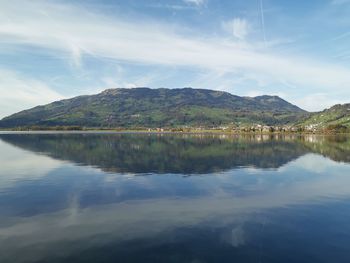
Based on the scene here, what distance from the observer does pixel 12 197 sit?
133 ft

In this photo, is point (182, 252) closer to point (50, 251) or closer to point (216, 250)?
point (216, 250)

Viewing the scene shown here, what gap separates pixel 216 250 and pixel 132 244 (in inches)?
250

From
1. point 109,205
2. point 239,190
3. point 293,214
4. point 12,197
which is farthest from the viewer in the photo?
point 239,190

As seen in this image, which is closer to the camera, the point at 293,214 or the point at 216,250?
the point at 216,250

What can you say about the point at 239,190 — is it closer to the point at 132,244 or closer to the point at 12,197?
the point at 132,244

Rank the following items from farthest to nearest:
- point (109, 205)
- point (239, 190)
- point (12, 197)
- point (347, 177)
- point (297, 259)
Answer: point (347, 177) → point (239, 190) → point (12, 197) → point (109, 205) → point (297, 259)

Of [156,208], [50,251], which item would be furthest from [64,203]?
[50,251]

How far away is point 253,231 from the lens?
28.6 metres

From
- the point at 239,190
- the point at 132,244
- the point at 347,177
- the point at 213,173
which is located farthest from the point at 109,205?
the point at 347,177

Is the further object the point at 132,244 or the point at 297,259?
the point at 132,244

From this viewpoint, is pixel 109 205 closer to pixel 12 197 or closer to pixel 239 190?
pixel 12 197

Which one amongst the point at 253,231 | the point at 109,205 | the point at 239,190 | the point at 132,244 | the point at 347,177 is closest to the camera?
the point at 132,244

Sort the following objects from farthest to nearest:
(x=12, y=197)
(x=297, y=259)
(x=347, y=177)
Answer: (x=347, y=177), (x=12, y=197), (x=297, y=259)

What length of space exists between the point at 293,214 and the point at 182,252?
1598cm
